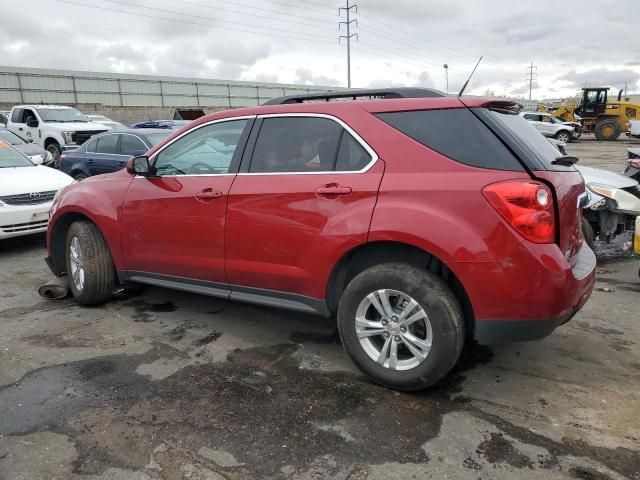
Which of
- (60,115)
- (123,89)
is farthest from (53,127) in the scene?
(123,89)

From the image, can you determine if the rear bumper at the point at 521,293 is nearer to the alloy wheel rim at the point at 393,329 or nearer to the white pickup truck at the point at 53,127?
the alloy wheel rim at the point at 393,329

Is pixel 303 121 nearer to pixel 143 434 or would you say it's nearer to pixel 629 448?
pixel 143 434

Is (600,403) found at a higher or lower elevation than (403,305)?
lower

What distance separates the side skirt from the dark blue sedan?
5561 mm

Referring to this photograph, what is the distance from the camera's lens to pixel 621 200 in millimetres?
5816

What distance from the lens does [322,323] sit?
14.0 feet

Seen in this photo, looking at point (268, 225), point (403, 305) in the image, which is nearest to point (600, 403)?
point (403, 305)

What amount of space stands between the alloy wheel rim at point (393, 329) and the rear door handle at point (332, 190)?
2.05 ft

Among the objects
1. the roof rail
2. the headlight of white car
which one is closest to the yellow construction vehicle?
the headlight of white car

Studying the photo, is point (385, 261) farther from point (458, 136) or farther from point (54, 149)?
point (54, 149)

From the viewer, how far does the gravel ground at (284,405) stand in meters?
2.48

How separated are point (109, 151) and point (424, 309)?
880 centimetres

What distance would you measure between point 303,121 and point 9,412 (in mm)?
2468

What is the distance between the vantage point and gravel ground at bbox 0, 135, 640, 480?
2.48 m
